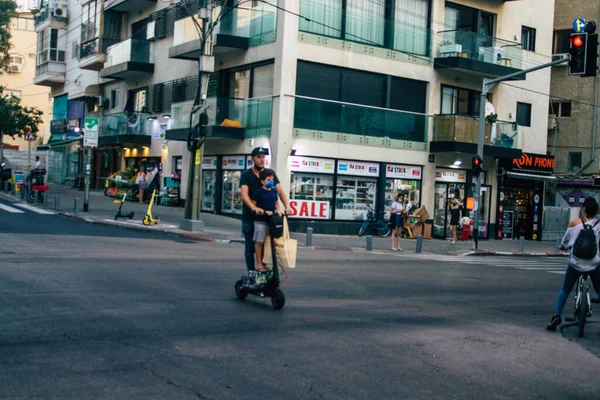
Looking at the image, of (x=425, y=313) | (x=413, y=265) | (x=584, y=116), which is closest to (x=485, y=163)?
(x=584, y=116)

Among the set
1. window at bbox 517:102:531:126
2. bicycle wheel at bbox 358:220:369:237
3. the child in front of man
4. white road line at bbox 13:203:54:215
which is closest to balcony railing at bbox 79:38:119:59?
white road line at bbox 13:203:54:215

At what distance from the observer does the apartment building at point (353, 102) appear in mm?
26047

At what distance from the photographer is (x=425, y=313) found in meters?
9.87

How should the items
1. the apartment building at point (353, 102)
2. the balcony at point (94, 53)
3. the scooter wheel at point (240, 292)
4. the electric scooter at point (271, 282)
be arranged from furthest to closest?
the balcony at point (94, 53), the apartment building at point (353, 102), the scooter wheel at point (240, 292), the electric scooter at point (271, 282)

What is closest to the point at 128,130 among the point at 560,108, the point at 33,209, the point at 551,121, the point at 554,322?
the point at 33,209

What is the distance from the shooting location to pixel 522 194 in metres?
34.0

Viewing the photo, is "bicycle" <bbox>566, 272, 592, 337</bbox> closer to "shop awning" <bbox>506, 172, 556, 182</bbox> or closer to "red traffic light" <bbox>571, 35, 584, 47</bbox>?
"red traffic light" <bbox>571, 35, 584, 47</bbox>

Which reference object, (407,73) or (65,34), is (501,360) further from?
(65,34)

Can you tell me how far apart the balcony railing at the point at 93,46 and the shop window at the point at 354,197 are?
63.8 ft

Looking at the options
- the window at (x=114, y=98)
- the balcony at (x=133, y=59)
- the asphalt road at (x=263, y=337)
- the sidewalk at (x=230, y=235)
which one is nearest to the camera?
the asphalt road at (x=263, y=337)

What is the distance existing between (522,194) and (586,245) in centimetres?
2599

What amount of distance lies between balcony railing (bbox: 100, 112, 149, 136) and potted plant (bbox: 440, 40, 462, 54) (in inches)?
602

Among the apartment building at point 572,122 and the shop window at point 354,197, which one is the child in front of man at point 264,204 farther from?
the apartment building at point 572,122

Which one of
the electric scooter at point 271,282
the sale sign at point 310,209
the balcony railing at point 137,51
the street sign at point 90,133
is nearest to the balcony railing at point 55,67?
the balcony railing at point 137,51
